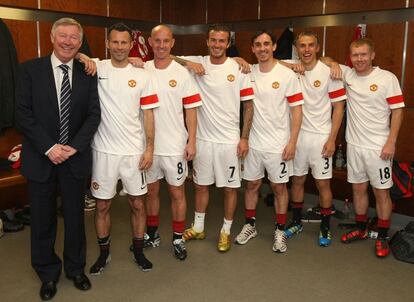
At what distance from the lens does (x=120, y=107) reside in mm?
2822

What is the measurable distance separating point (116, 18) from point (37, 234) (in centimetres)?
346

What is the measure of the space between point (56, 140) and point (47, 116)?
15 cm

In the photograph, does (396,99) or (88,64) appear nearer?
(88,64)

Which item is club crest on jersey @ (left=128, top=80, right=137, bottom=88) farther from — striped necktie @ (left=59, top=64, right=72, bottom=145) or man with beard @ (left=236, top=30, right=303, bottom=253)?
man with beard @ (left=236, top=30, right=303, bottom=253)

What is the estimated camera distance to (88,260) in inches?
130

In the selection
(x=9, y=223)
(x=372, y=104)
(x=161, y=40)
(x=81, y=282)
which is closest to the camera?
(x=81, y=282)

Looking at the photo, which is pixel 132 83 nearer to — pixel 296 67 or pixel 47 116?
pixel 47 116

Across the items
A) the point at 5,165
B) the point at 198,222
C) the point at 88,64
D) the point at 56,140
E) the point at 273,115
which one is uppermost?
the point at 88,64

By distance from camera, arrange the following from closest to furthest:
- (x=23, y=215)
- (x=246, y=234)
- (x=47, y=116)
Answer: (x=47, y=116)
(x=246, y=234)
(x=23, y=215)

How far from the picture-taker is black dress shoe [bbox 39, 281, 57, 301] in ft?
8.94

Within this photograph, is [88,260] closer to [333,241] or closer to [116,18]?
[333,241]

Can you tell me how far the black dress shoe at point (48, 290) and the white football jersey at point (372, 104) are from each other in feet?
8.07

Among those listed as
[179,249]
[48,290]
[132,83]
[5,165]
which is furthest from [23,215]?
[132,83]

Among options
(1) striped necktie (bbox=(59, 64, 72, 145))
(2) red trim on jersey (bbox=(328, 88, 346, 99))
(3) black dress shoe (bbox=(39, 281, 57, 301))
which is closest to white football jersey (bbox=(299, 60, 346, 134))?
(2) red trim on jersey (bbox=(328, 88, 346, 99))
